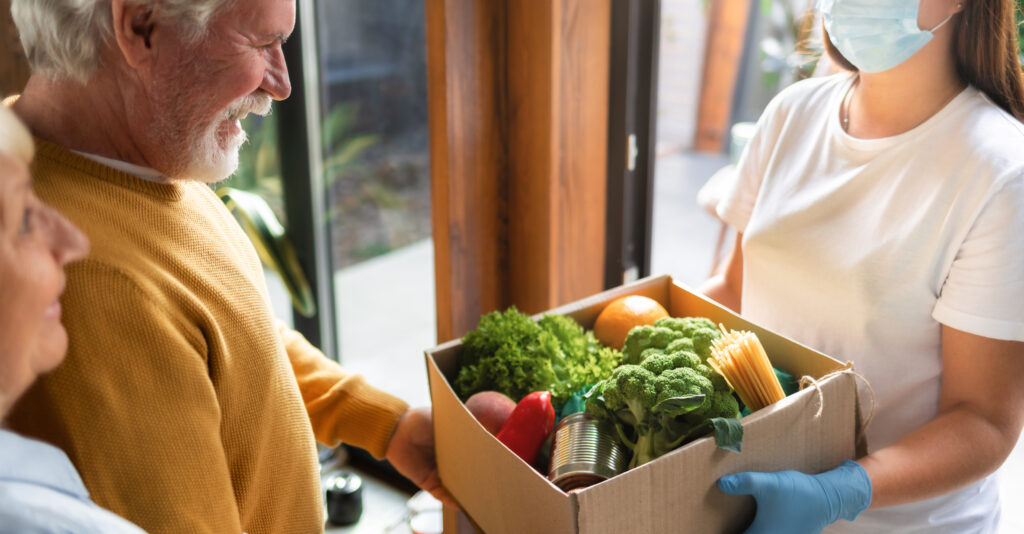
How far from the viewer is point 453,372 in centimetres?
127

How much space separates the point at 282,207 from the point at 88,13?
1.66 metres

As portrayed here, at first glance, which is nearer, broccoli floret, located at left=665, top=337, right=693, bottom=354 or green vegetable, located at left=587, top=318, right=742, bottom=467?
green vegetable, located at left=587, top=318, right=742, bottom=467

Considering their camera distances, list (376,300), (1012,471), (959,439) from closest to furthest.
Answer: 1. (959,439)
2. (1012,471)
3. (376,300)

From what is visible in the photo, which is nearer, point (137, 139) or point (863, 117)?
point (137, 139)

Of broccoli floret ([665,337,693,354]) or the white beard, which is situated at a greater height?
the white beard

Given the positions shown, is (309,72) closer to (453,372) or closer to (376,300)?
(376,300)

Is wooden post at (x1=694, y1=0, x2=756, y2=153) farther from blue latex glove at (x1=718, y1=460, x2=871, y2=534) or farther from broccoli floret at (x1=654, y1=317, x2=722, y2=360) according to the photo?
blue latex glove at (x1=718, y1=460, x2=871, y2=534)

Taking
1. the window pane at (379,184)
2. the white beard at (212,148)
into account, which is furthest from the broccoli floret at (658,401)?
the window pane at (379,184)

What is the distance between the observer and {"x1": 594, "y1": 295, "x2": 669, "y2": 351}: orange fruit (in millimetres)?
1265

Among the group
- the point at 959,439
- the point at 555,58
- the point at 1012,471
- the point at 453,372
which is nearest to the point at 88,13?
the point at 453,372

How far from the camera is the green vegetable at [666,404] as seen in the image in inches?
37.7

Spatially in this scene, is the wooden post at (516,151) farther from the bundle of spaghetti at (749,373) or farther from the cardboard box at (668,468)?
the bundle of spaghetti at (749,373)

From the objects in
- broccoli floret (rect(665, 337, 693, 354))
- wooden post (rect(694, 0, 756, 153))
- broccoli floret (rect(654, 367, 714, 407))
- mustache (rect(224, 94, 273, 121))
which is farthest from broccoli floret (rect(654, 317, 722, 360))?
wooden post (rect(694, 0, 756, 153))

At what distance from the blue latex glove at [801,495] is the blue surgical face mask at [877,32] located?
0.57m
